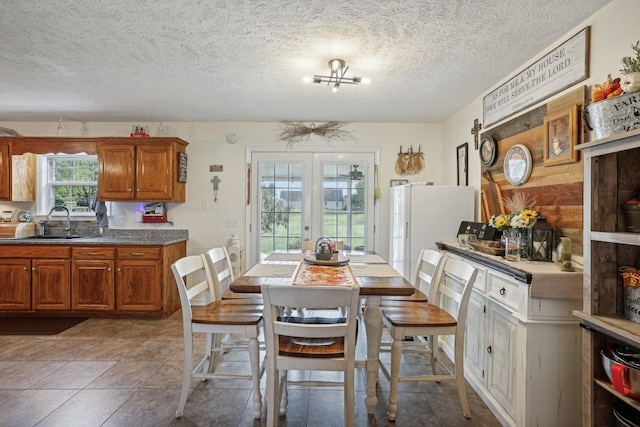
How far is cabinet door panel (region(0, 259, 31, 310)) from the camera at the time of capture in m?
3.85

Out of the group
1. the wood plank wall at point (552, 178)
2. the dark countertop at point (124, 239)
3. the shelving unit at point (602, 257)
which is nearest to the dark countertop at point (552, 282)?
the shelving unit at point (602, 257)

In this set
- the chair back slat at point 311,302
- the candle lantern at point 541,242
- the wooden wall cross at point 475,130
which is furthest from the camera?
the wooden wall cross at point 475,130

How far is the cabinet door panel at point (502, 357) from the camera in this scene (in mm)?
1982

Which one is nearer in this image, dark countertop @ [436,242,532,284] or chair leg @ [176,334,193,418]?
dark countertop @ [436,242,532,284]

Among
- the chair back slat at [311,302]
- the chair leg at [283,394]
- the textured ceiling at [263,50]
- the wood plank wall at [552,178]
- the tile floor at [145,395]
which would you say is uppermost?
the textured ceiling at [263,50]

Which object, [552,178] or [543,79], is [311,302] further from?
[543,79]

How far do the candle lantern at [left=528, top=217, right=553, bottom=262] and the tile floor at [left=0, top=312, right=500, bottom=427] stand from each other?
40.9 inches

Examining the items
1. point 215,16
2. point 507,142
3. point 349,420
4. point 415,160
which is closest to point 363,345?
point 349,420

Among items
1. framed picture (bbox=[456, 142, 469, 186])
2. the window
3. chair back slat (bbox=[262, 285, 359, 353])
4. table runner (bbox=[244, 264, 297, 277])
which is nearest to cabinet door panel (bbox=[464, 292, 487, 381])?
chair back slat (bbox=[262, 285, 359, 353])

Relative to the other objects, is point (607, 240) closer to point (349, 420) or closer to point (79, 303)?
point (349, 420)

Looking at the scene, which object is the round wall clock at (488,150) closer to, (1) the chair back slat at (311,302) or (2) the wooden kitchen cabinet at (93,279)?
(1) the chair back slat at (311,302)

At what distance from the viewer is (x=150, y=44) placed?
240 cm

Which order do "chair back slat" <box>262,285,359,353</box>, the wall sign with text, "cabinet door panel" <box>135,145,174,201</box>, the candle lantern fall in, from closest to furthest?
"chair back slat" <box>262,285,359,353</box> < the wall sign with text < the candle lantern < "cabinet door panel" <box>135,145,174,201</box>

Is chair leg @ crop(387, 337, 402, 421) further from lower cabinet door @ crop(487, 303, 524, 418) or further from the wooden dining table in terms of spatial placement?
lower cabinet door @ crop(487, 303, 524, 418)
